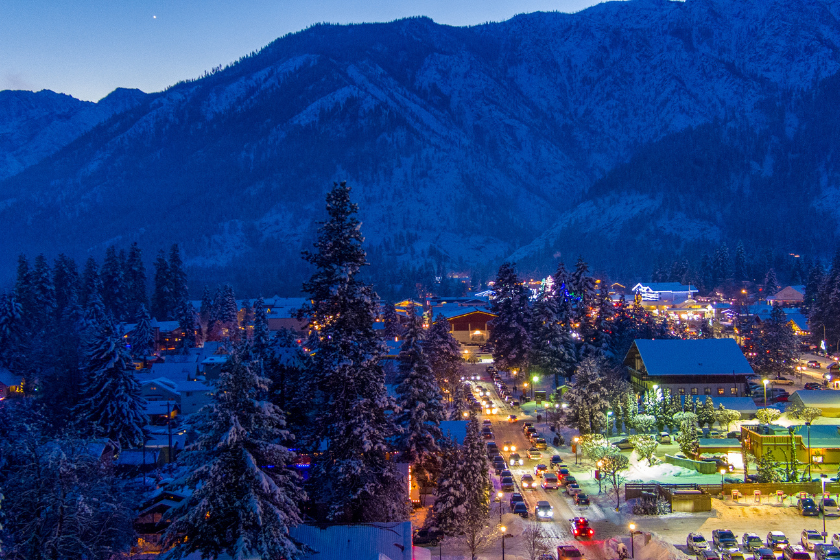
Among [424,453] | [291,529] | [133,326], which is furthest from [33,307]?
[291,529]

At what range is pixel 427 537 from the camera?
3139 cm

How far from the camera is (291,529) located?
83.6ft

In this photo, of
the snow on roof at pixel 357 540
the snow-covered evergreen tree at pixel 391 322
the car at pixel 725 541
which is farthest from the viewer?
the snow-covered evergreen tree at pixel 391 322

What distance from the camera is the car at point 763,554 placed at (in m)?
27.5

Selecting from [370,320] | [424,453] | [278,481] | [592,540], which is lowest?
[592,540]

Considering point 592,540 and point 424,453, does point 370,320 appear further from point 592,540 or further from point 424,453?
point 592,540

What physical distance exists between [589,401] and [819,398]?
15.9 m

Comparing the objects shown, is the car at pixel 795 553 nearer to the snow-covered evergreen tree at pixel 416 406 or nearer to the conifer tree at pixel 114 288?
the snow-covered evergreen tree at pixel 416 406

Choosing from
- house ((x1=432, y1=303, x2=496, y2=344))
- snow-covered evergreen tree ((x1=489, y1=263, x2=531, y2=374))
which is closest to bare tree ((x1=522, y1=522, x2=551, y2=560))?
snow-covered evergreen tree ((x1=489, y1=263, x2=531, y2=374))

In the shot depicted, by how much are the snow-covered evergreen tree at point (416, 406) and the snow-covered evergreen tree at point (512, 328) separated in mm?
27332

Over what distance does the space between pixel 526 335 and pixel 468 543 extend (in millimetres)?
38211

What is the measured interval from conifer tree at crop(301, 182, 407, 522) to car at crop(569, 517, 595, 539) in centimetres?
871

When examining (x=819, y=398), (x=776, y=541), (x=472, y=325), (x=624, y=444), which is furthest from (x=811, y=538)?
(x=472, y=325)

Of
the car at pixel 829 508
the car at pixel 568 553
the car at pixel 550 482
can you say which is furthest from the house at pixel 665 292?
the car at pixel 568 553
